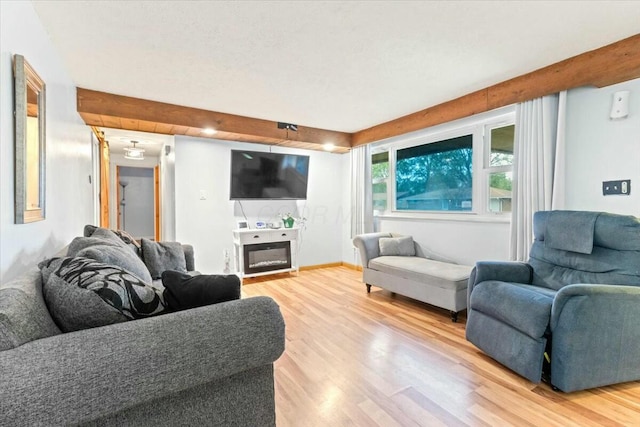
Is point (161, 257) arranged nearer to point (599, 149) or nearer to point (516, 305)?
point (516, 305)

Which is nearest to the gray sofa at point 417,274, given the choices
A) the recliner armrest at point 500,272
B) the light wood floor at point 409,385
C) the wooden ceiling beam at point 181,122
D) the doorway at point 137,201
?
the light wood floor at point 409,385

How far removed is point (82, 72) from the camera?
266 centimetres

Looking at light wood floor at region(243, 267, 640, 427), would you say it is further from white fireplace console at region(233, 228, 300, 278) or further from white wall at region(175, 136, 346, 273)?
white wall at region(175, 136, 346, 273)

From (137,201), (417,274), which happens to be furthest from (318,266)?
(137,201)

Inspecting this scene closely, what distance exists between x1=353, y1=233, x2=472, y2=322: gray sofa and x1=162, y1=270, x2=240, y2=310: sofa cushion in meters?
2.35

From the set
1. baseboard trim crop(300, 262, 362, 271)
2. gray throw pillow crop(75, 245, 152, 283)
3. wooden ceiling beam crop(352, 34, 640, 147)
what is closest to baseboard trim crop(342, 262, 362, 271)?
baseboard trim crop(300, 262, 362, 271)

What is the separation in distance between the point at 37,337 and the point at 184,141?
12.3ft

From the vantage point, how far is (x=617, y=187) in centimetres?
241

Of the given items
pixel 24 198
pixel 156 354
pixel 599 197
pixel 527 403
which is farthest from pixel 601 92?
pixel 24 198

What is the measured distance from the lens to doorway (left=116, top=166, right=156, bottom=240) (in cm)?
821

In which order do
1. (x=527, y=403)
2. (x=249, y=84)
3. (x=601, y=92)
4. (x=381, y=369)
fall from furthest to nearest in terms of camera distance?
(x=249, y=84), (x=601, y=92), (x=381, y=369), (x=527, y=403)

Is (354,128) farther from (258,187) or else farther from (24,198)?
(24,198)

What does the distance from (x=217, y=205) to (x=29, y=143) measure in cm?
287

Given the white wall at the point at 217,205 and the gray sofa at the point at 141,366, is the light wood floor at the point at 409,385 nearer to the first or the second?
the gray sofa at the point at 141,366
